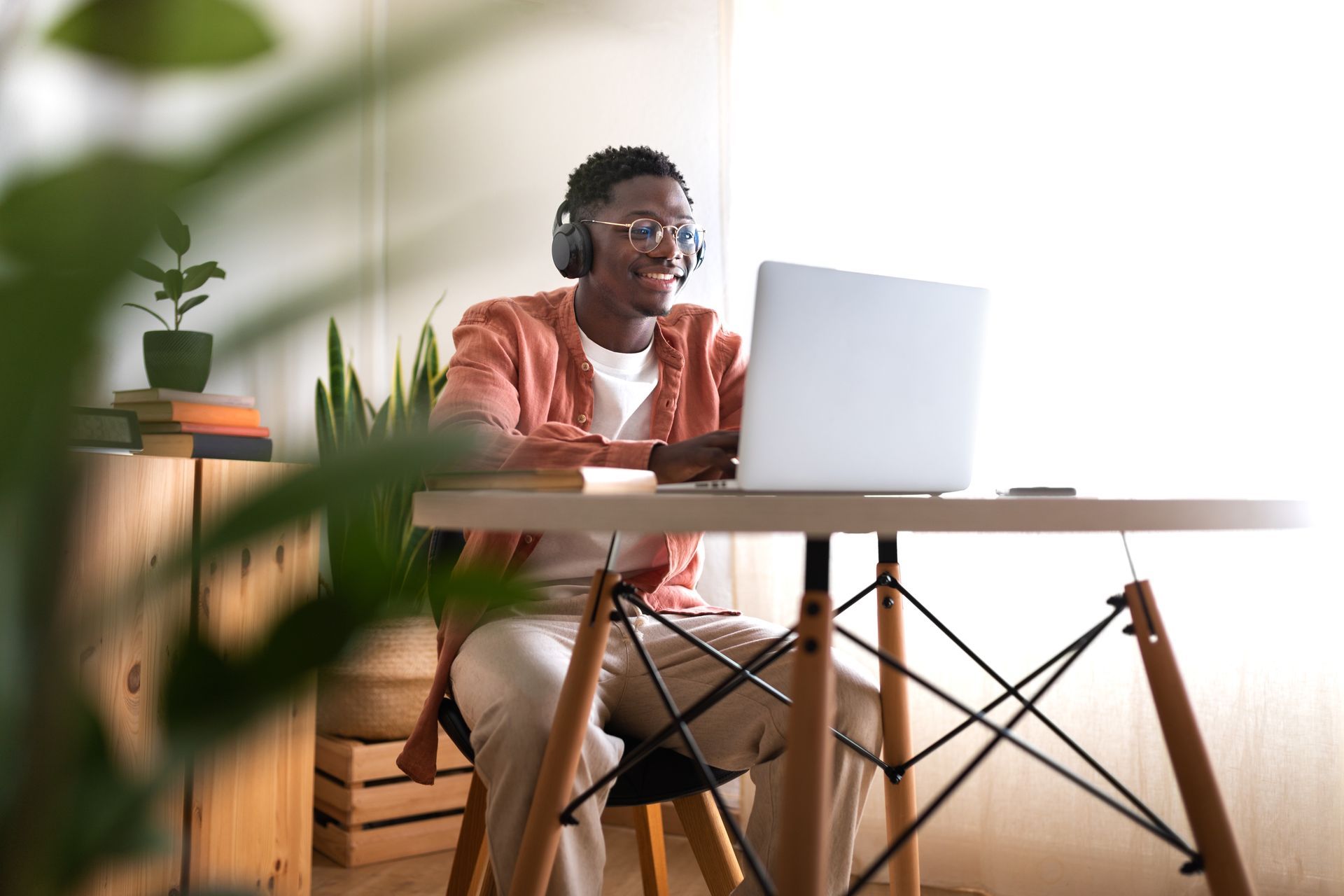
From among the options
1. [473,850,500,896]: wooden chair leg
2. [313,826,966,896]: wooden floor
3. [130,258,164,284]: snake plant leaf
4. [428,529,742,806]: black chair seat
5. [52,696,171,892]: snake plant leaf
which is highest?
[130,258,164,284]: snake plant leaf

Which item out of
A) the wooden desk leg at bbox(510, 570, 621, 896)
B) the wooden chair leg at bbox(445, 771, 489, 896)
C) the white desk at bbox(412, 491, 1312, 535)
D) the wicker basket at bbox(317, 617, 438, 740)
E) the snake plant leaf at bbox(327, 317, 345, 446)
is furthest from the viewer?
the snake plant leaf at bbox(327, 317, 345, 446)

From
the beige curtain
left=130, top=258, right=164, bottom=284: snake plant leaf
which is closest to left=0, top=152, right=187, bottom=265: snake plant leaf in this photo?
left=130, top=258, right=164, bottom=284: snake plant leaf

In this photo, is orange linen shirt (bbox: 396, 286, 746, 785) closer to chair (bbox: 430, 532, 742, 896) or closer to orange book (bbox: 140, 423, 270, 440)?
chair (bbox: 430, 532, 742, 896)

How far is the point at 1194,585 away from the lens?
214cm

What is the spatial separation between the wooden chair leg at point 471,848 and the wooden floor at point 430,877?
2.26 ft

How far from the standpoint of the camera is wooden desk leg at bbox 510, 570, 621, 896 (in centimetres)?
112

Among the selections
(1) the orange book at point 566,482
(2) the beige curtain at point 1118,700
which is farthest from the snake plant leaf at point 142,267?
(2) the beige curtain at point 1118,700

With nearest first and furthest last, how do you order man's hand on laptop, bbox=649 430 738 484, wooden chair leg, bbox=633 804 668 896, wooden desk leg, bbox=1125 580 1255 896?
wooden desk leg, bbox=1125 580 1255 896
man's hand on laptop, bbox=649 430 738 484
wooden chair leg, bbox=633 804 668 896

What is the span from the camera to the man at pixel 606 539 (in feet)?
4.27

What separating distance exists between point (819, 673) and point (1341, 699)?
1.55 m

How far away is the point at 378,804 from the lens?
8.08 ft

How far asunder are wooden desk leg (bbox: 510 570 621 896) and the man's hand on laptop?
0.53 ft

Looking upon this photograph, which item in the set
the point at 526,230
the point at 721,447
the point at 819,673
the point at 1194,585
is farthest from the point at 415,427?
the point at 1194,585

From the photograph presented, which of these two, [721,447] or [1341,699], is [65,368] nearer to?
[721,447]
